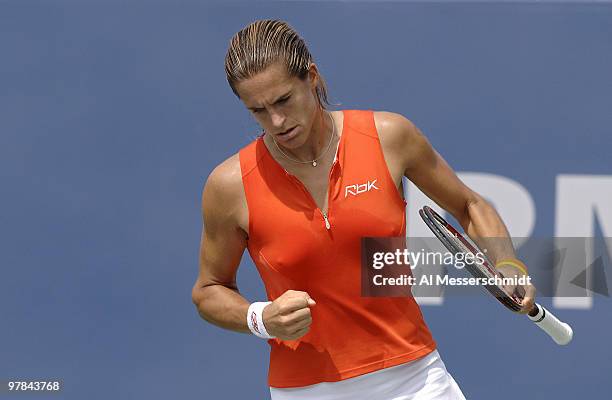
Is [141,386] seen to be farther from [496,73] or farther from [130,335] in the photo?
[496,73]

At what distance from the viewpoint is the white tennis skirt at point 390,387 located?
8.81ft

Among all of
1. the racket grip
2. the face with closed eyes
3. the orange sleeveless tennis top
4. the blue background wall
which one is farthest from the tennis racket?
the blue background wall

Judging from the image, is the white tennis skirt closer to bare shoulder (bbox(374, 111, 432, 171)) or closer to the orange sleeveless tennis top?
the orange sleeveless tennis top

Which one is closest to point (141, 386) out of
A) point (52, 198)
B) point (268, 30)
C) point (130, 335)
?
point (130, 335)

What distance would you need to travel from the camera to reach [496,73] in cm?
400

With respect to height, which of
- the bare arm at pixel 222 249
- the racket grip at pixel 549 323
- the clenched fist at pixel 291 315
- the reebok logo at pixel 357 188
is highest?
the reebok logo at pixel 357 188

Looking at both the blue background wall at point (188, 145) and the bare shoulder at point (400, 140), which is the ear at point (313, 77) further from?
the blue background wall at point (188, 145)

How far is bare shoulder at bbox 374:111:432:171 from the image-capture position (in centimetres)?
271

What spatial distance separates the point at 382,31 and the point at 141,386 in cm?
150

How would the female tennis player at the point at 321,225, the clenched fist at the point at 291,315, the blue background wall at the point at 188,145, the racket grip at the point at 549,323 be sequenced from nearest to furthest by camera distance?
the clenched fist at the point at 291,315 < the female tennis player at the point at 321,225 < the racket grip at the point at 549,323 < the blue background wall at the point at 188,145

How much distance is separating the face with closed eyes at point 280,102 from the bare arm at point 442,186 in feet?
0.73

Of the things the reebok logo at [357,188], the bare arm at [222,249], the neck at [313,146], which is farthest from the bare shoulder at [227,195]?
the reebok logo at [357,188]

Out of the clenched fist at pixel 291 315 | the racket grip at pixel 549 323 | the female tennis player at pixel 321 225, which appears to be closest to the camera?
the clenched fist at pixel 291 315

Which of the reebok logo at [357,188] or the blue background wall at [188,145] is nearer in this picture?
the reebok logo at [357,188]
